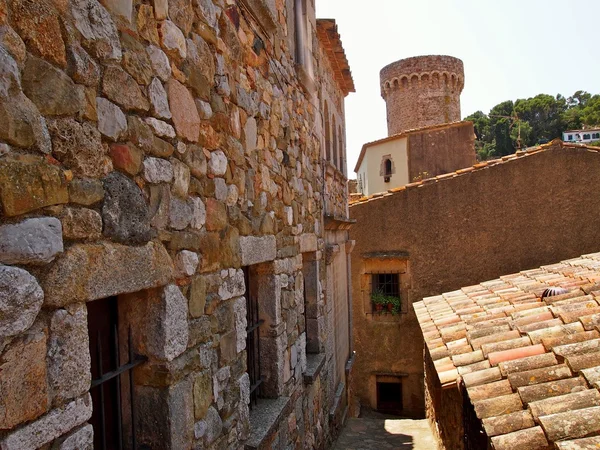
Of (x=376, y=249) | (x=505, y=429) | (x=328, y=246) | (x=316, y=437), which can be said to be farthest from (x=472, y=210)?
(x=505, y=429)

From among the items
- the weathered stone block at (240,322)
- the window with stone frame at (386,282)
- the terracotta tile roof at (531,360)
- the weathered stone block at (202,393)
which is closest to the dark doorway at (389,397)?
the window with stone frame at (386,282)

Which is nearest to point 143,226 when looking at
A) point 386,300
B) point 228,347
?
point 228,347

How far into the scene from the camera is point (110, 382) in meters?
2.01

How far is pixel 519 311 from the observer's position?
5.20 m

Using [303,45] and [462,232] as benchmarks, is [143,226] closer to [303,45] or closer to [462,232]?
[303,45]

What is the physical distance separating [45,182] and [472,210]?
356 inches

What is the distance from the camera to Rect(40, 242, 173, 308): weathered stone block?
1435 millimetres

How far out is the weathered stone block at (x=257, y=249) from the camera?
2.93 metres

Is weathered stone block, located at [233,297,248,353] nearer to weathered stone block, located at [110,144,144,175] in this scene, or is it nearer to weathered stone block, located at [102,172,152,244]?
weathered stone block, located at [102,172,152,244]

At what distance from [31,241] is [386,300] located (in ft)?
29.6

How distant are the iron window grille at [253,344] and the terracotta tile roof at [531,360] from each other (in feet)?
5.18

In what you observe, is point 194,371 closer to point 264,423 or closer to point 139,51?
point 264,423

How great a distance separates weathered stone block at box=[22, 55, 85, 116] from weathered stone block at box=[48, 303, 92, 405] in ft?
1.97

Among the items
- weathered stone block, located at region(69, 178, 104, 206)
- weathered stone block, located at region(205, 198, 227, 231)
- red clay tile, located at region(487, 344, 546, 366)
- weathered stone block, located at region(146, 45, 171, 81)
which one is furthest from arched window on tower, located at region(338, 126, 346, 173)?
weathered stone block, located at region(69, 178, 104, 206)
